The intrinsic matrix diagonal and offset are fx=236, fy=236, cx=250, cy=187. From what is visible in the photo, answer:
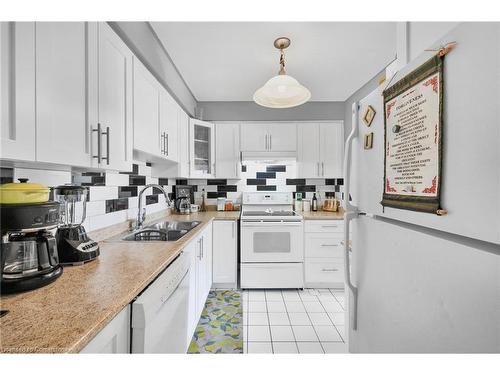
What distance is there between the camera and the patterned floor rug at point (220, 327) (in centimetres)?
177

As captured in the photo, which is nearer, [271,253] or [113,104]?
[113,104]

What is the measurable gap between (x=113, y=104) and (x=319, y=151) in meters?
2.62

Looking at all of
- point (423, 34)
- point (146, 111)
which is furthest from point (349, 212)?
point (146, 111)

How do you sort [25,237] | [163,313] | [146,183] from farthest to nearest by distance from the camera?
[146,183], [163,313], [25,237]

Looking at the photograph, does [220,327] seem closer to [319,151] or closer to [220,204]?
[220,204]

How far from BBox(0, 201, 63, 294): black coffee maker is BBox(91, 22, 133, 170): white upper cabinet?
0.40m

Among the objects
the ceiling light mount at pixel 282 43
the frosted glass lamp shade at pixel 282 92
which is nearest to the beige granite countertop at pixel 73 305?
the frosted glass lamp shade at pixel 282 92

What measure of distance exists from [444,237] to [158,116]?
6.56ft

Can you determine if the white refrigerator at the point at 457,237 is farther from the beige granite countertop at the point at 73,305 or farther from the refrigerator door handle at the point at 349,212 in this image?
the beige granite countertop at the point at 73,305

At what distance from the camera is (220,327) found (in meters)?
2.03

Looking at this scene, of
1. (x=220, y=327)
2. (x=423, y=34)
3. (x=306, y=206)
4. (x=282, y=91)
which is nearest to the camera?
(x=423, y=34)

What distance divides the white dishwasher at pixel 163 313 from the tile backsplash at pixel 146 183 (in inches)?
29.0

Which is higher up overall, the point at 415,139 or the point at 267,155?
the point at 267,155

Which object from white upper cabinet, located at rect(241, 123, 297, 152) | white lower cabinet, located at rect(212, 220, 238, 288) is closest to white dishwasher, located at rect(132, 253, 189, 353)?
white lower cabinet, located at rect(212, 220, 238, 288)
